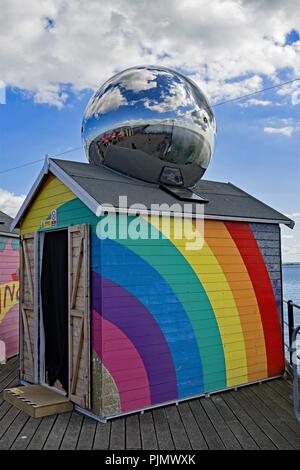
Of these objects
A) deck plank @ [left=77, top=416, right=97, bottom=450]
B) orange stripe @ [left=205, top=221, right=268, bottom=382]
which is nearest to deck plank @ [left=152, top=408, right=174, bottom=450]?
deck plank @ [left=77, top=416, right=97, bottom=450]

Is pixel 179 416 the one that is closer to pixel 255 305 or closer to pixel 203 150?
pixel 255 305

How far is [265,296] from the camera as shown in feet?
23.0

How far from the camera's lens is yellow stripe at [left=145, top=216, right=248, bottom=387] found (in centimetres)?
612

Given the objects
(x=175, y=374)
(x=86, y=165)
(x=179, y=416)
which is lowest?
(x=179, y=416)

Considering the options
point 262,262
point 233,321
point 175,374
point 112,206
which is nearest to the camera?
point 112,206

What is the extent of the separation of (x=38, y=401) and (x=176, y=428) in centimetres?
186

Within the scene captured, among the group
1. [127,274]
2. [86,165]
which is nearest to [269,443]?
[127,274]

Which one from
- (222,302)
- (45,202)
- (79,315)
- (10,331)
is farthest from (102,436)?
(10,331)

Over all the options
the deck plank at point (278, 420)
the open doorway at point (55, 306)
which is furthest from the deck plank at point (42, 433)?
the deck plank at point (278, 420)

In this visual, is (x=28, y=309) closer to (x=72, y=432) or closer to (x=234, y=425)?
(x=72, y=432)

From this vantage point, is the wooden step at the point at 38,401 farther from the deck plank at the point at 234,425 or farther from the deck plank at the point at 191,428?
the deck plank at the point at 234,425

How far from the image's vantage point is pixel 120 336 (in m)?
5.36

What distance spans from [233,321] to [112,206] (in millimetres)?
2653

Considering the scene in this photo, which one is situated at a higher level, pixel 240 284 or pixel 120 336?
pixel 240 284
